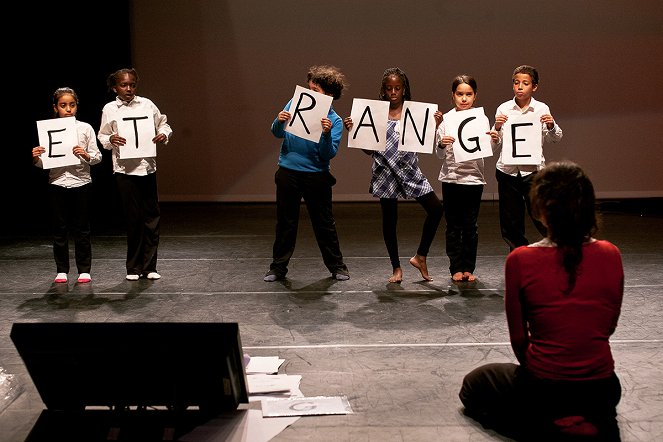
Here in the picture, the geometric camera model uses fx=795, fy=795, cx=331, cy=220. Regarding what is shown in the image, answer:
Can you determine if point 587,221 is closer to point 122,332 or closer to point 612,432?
point 612,432

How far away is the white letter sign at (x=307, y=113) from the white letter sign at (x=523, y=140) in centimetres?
110

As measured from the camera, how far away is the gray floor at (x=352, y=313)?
2992mm

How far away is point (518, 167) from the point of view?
4852mm

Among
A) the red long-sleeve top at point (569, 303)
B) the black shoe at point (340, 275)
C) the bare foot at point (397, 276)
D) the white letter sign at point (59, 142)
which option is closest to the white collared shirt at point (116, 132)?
the white letter sign at point (59, 142)

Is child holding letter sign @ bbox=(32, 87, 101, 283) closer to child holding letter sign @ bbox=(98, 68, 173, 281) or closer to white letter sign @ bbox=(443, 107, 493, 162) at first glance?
child holding letter sign @ bbox=(98, 68, 173, 281)

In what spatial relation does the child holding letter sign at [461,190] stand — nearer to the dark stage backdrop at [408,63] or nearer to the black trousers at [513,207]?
the black trousers at [513,207]

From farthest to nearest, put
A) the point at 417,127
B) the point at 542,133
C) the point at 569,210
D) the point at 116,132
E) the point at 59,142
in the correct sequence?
1. the point at 116,132
2. the point at 59,142
3. the point at 542,133
4. the point at 417,127
5. the point at 569,210

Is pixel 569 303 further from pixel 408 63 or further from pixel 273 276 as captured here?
pixel 408 63

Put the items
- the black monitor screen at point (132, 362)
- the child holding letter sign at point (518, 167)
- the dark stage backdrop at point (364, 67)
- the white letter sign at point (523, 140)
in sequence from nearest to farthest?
1. the black monitor screen at point (132, 362)
2. the white letter sign at point (523, 140)
3. the child holding letter sign at point (518, 167)
4. the dark stage backdrop at point (364, 67)

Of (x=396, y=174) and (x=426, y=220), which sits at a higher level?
(x=396, y=174)

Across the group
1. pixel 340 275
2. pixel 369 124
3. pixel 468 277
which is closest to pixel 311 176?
pixel 369 124

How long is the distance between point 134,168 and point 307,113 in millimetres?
1178

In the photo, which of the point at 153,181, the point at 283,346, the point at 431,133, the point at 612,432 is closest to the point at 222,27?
the point at 153,181

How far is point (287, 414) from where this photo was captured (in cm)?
296
